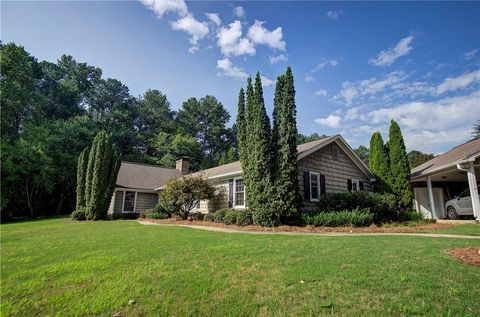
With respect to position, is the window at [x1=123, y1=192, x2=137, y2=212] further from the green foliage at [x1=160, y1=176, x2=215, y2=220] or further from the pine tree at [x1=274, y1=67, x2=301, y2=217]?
the pine tree at [x1=274, y1=67, x2=301, y2=217]

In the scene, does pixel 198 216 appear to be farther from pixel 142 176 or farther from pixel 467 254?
pixel 467 254

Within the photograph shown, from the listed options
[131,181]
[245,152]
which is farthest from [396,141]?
[131,181]

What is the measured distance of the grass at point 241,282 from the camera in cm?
300

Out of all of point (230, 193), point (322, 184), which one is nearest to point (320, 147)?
point (322, 184)

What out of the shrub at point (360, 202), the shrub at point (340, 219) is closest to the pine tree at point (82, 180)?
the shrub at point (340, 219)

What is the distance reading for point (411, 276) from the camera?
3.88 m

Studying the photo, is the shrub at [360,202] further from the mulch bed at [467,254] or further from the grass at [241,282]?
the mulch bed at [467,254]

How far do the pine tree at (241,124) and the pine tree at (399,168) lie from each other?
8767 mm

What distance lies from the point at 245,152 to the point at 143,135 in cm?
3735

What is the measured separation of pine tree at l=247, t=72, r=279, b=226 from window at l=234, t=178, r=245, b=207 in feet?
8.93

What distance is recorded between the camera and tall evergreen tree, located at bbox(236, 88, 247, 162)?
526 inches

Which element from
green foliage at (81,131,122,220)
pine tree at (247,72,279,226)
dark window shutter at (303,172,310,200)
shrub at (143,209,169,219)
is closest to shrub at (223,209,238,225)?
pine tree at (247,72,279,226)

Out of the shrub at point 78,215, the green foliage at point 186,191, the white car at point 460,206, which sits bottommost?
the shrub at point 78,215

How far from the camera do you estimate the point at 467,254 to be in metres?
5.08
